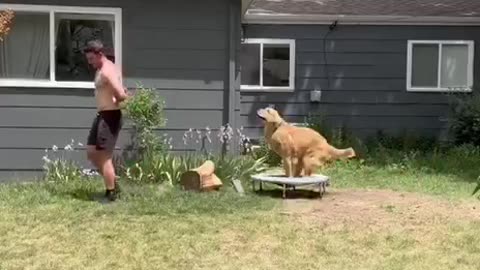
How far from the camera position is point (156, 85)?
31.0 ft

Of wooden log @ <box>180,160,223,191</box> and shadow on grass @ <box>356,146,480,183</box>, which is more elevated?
wooden log @ <box>180,160,223,191</box>

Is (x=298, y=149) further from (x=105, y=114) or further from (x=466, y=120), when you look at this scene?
(x=466, y=120)

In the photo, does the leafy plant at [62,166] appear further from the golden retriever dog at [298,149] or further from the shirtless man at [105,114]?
the golden retriever dog at [298,149]

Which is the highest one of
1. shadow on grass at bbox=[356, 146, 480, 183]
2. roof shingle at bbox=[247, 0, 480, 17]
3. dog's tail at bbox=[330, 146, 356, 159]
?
roof shingle at bbox=[247, 0, 480, 17]

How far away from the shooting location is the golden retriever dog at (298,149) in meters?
8.42

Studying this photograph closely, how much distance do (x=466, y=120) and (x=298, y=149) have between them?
18.3ft

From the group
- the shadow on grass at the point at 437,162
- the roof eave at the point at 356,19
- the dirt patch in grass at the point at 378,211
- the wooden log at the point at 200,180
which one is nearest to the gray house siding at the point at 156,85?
A: the wooden log at the point at 200,180

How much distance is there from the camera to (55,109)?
926cm

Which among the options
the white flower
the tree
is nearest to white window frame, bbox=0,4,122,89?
the tree

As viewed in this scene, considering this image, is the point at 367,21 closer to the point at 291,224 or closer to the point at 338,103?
the point at 338,103

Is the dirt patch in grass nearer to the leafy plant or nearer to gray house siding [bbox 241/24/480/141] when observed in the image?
the leafy plant

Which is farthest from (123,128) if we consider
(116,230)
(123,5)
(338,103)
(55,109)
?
(338,103)

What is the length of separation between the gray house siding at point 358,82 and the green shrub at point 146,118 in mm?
4680

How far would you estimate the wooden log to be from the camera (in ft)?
27.3
